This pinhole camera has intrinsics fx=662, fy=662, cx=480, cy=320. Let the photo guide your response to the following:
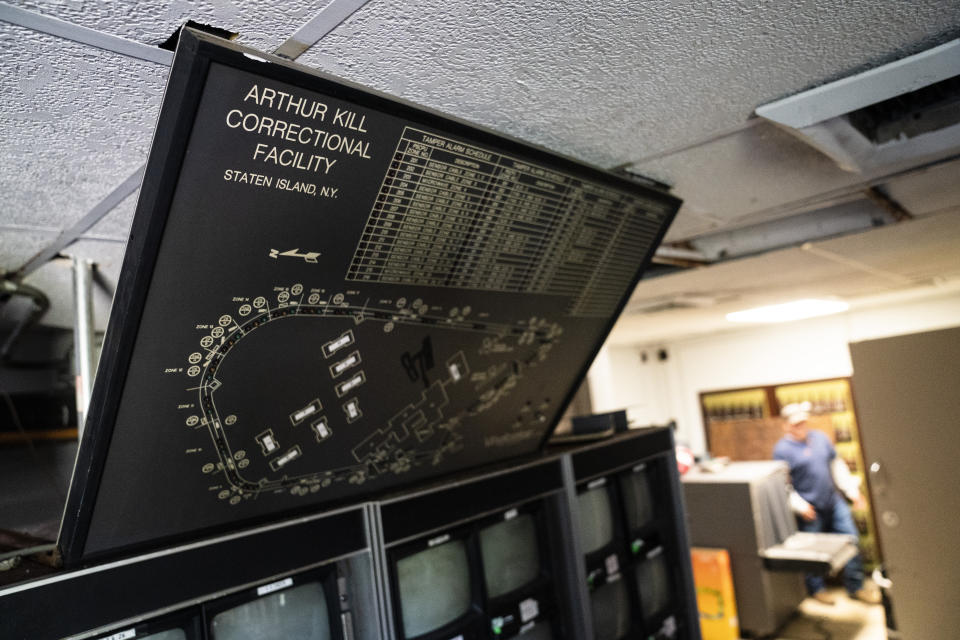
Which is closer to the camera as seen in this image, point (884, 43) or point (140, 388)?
point (140, 388)

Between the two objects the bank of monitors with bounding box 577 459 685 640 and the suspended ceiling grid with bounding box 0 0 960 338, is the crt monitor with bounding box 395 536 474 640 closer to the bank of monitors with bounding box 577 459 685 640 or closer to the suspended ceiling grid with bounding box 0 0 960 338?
the bank of monitors with bounding box 577 459 685 640

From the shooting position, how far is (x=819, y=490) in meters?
5.57

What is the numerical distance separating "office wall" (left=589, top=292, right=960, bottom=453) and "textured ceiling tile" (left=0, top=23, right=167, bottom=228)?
4508 mm

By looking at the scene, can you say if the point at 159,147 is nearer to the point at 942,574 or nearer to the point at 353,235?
the point at 353,235

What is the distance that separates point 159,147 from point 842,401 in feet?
23.4

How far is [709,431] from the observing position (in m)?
7.70

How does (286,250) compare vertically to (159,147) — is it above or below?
below

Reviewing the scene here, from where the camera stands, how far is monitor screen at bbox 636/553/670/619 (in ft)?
8.27

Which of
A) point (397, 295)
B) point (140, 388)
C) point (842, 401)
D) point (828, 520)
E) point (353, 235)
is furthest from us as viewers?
point (842, 401)

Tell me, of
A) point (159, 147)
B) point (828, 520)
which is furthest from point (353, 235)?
point (828, 520)

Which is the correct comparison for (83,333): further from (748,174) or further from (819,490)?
(819,490)

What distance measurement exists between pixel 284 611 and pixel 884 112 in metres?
2.12

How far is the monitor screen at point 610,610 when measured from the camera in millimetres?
2266

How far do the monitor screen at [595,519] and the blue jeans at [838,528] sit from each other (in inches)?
159
